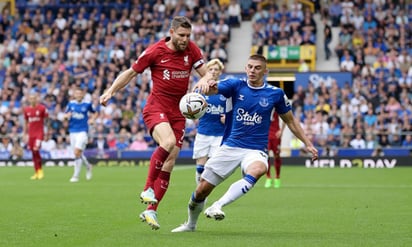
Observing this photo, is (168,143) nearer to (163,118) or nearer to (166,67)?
(163,118)

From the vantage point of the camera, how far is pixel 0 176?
2659cm

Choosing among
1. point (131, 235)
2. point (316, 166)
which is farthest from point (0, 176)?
point (131, 235)

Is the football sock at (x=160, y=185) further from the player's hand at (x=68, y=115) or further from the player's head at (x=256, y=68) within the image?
the player's hand at (x=68, y=115)

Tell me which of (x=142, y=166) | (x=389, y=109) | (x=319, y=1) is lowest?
(x=142, y=166)

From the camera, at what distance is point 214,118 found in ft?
54.8

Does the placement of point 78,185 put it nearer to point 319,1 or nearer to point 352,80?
point 352,80

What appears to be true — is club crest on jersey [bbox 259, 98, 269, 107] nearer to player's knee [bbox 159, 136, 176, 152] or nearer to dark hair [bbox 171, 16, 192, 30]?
player's knee [bbox 159, 136, 176, 152]

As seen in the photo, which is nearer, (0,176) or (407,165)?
(0,176)

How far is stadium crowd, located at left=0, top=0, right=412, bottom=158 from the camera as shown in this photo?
32.7 meters

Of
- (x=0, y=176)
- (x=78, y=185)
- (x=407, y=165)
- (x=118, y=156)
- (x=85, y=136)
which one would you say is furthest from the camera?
(x=118, y=156)

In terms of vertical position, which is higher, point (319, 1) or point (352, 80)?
point (319, 1)

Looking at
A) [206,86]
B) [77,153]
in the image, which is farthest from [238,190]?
[77,153]

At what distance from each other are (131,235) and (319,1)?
30.1 meters

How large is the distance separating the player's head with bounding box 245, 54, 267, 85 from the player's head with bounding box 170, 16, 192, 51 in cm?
100
